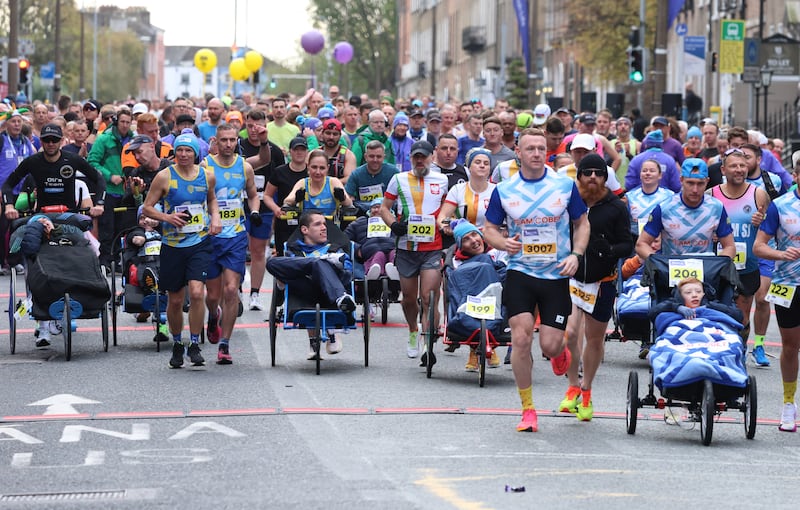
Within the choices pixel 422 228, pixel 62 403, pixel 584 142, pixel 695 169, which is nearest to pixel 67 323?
pixel 62 403

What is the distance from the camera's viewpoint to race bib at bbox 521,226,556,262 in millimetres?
11438

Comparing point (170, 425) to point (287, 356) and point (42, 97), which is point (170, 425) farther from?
point (42, 97)

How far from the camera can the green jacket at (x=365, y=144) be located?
811 inches

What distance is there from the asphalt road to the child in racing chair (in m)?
0.74

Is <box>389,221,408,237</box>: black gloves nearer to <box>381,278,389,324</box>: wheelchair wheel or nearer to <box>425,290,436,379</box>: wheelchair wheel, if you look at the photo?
<box>425,290,436,379</box>: wheelchair wheel

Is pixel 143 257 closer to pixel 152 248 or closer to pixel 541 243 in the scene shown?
pixel 152 248

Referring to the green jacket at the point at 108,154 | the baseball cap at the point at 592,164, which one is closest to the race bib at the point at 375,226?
the green jacket at the point at 108,154

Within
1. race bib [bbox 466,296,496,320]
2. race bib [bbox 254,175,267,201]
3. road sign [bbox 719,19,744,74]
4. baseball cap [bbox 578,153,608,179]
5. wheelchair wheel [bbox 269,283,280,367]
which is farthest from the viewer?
road sign [bbox 719,19,744,74]

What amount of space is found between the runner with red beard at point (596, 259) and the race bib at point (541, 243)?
1.80 ft

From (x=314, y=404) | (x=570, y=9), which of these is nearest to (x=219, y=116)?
(x=314, y=404)

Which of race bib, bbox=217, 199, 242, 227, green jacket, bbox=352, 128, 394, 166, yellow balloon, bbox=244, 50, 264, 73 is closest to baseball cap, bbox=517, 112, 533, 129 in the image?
green jacket, bbox=352, 128, 394, 166

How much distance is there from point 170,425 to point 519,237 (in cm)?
255

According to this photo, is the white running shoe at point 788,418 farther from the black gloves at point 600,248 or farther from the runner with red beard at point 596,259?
the black gloves at point 600,248

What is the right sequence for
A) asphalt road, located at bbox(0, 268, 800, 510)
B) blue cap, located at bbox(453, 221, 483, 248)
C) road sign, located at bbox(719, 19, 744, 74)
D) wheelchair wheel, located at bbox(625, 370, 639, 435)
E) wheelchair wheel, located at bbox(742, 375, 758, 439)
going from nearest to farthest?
1. asphalt road, located at bbox(0, 268, 800, 510)
2. wheelchair wheel, located at bbox(742, 375, 758, 439)
3. wheelchair wheel, located at bbox(625, 370, 639, 435)
4. blue cap, located at bbox(453, 221, 483, 248)
5. road sign, located at bbox(719, 19, 744, 74)
